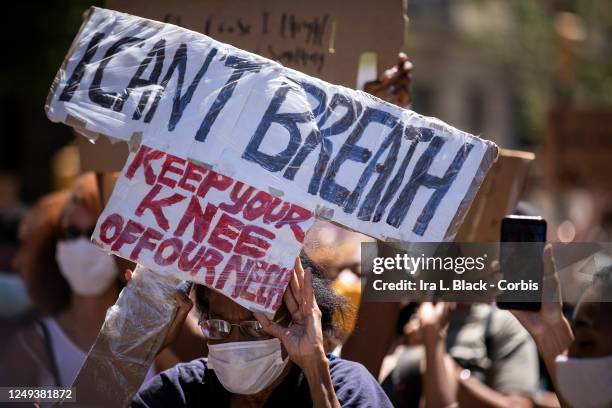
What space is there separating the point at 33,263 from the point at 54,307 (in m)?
0.27

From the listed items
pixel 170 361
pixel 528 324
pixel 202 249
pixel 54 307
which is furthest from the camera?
pixel 54 307

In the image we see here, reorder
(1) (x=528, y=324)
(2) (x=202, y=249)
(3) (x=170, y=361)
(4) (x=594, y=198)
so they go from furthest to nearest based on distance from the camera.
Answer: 1. (4) (x=594, y=198)
2. (3) (x=170, y=361)
3. (1) (x=528, y=324)
4. (2) (x=202, y=249)

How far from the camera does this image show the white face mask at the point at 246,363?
2898mm

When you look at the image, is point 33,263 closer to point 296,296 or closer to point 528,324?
point 296,296

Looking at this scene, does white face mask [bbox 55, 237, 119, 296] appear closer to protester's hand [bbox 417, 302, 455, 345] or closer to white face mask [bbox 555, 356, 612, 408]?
protester's hand [bbox 417, 302, 455, 345]

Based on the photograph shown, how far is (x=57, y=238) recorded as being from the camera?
449 centimetres

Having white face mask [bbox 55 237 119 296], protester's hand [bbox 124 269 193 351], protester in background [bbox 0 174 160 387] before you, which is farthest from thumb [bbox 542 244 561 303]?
white face mask [bbox 55 237 119 296]

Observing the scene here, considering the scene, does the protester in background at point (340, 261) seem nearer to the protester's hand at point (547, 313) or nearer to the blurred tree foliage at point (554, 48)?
the protester's hand at point (547, 313)

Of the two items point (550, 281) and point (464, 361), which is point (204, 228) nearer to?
point (550, 281)

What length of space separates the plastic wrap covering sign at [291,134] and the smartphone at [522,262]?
293 mm

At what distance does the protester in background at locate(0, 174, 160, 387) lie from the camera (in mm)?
4066

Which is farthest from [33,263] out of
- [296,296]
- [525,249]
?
[525,249]

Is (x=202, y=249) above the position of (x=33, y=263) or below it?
above

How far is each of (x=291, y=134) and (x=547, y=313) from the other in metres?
0.97
